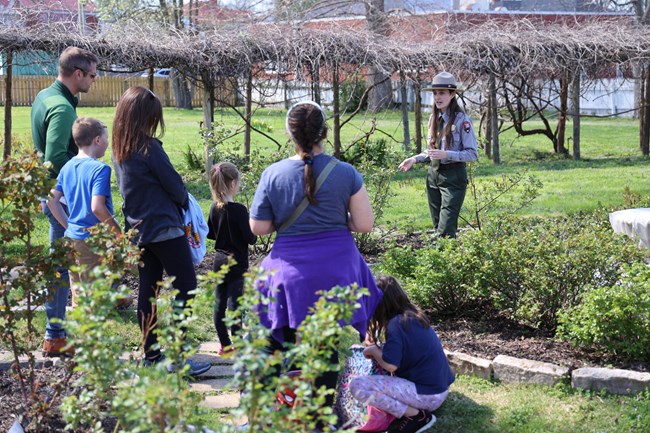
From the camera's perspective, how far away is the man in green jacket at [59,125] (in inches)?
204

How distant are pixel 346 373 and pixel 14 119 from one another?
72.8 ft

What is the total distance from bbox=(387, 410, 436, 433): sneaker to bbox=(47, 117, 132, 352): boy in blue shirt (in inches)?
77.1

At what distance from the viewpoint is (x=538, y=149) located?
18844 millimetres

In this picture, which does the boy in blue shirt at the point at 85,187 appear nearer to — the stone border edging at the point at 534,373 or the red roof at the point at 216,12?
the stone border edging at the point at 534,373

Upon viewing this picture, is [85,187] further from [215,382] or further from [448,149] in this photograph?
[448,149]

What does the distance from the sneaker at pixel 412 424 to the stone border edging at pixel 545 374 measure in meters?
0.79

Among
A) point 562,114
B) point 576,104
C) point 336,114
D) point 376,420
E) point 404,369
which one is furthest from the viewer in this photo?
point 562,114

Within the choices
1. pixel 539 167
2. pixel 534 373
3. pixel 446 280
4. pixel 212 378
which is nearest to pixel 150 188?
pixel 212 378

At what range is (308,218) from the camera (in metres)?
3.89

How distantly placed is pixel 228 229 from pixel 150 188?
825mm

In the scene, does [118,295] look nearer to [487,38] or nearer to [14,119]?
[487,38]

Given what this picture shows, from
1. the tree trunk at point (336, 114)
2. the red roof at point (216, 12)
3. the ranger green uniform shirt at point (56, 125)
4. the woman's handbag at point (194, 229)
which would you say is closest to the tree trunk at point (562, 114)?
the tree trunk at point (336, 114)

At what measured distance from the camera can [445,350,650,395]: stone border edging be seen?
4.68 metres

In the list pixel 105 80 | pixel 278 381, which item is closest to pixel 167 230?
pixel 278 381
